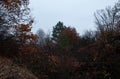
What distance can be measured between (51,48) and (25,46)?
1293cm

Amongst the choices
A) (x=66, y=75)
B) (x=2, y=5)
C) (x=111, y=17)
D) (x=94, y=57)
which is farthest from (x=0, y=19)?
(x=111, y=17)

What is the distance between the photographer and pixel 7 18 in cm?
3259

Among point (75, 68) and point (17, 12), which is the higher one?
point (17, 12)

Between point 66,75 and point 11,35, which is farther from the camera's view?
point 66,75

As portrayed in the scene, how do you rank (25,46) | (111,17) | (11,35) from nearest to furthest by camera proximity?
(11,35), (25,46), (111,17)

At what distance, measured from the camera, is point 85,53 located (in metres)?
51.3

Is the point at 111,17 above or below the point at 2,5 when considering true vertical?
above

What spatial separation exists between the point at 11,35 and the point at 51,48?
1516cm

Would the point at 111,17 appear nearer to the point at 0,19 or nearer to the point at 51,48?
the point at 51,48

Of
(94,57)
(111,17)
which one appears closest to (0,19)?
(94,57)

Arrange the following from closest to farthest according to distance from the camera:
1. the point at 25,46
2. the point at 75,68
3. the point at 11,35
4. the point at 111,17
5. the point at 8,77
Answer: the point at 8,77
the point at 11,35
the point at 25,46
the point at 75,68
the point at 111,17

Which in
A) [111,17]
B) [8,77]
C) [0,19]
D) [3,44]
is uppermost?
[111,17]

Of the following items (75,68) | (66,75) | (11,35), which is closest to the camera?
(11,35)

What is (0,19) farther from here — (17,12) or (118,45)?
(118,45)
